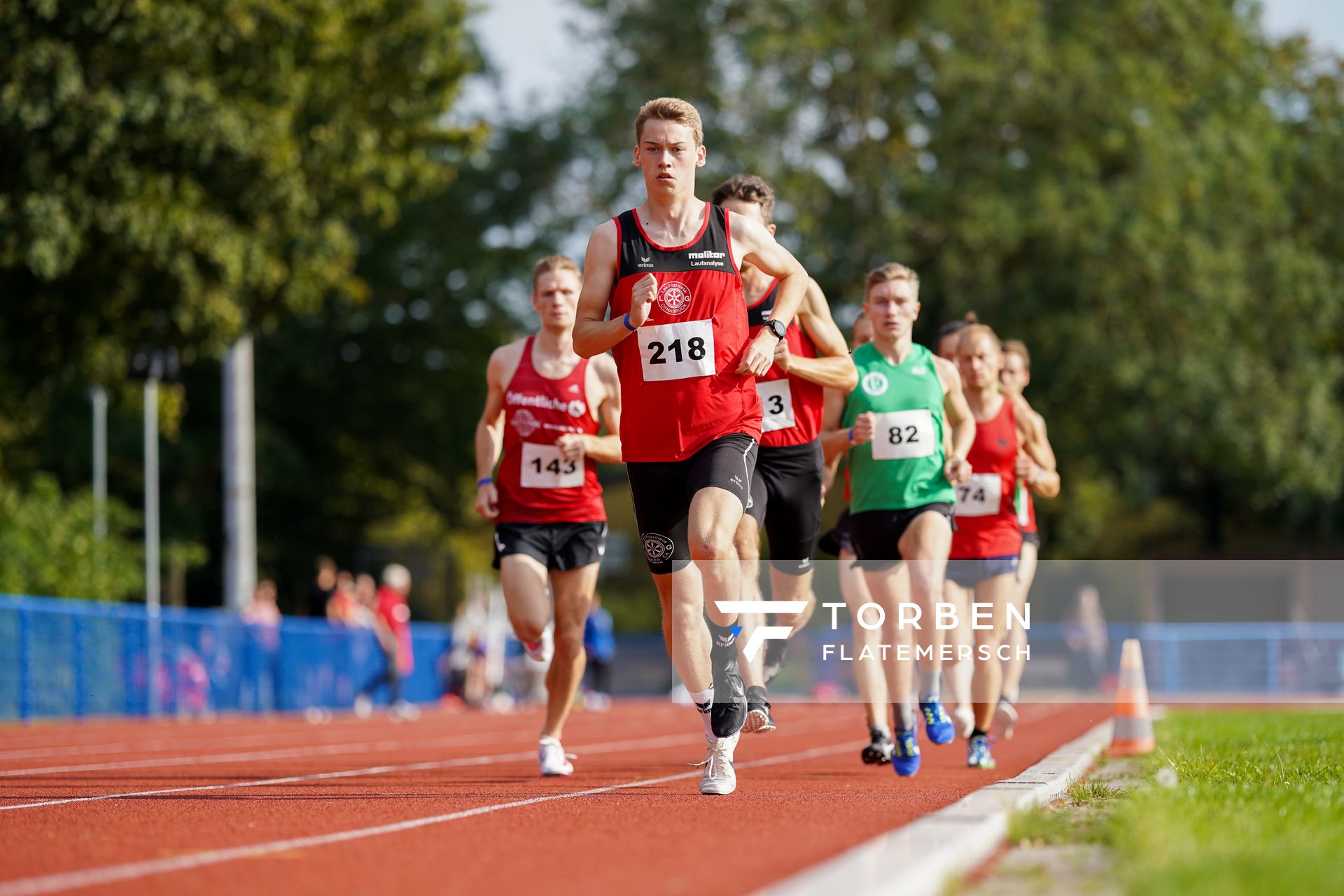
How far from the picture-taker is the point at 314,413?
43125 mm

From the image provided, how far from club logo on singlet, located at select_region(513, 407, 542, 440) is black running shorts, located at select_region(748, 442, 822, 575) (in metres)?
1.35

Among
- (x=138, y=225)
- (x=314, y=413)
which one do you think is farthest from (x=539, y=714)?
(x=314, y=413)

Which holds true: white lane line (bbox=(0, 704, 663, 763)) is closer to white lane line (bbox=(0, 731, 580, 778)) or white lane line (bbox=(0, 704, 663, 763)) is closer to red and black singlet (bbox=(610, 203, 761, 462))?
white lane line (bbox=(0, 731, 580, 778))

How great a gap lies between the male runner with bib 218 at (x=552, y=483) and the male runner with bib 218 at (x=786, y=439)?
1.02 metres

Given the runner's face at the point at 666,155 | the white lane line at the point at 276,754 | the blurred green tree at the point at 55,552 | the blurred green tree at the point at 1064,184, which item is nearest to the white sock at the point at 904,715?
the runner's face at the point at 666,155

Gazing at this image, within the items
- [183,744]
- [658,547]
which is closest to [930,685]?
[658,547]

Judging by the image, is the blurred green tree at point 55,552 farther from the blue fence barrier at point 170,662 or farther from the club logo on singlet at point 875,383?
the club logo on singlet at point 875,383

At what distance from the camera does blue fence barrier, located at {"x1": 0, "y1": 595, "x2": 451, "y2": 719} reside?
64.7ft

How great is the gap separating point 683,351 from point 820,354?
1790mm

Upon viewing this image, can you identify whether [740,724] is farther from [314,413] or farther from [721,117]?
[314,413]

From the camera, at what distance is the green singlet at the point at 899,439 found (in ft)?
30.0

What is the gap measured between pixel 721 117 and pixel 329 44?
14324mm

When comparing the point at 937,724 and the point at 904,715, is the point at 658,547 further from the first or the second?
the point at 937,724

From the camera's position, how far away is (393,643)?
25062 millimetres
